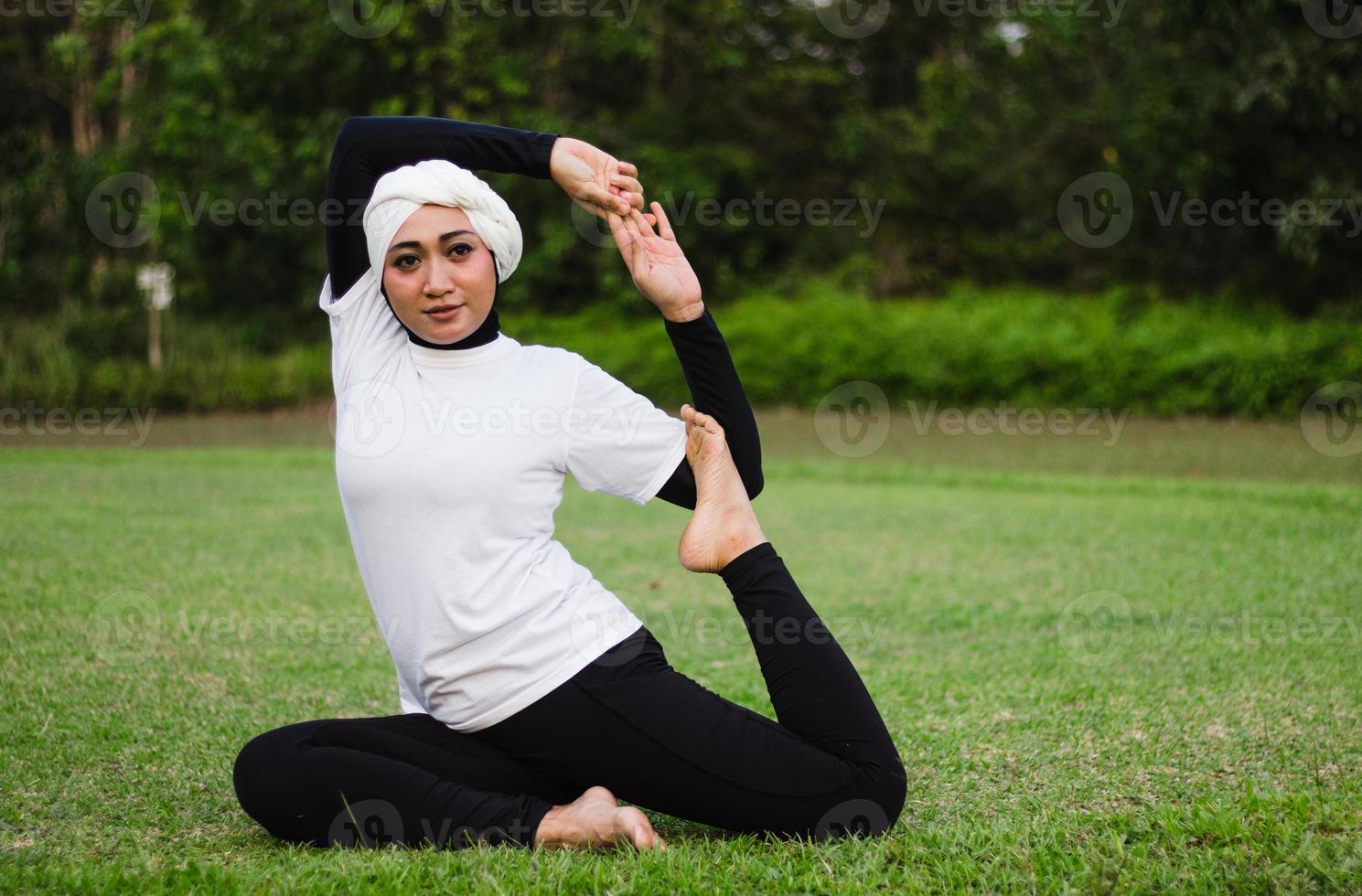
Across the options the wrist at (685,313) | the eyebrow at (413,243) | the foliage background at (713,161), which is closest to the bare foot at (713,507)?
the wrist at (685,313)

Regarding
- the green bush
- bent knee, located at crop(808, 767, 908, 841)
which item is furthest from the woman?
the green bush

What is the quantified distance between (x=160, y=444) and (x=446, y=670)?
452 inches

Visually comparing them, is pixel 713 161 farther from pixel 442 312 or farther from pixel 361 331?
pixel 442 312

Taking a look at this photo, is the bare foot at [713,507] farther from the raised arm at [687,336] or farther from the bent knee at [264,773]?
the bent knee at [264,773]

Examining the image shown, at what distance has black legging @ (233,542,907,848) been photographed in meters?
2.46

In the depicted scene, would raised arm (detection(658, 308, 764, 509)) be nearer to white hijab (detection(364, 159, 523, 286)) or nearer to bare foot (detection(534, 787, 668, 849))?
white hijab (detection(364, 159, 523, 286))

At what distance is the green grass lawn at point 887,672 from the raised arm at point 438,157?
1.27 m

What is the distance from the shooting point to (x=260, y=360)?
56.3ft

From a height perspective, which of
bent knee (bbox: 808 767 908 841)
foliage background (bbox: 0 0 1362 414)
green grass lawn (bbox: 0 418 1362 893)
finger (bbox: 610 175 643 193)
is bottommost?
green grass lawn (bbox: 0 418 1362 893)

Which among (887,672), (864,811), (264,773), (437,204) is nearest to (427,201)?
(437,204)

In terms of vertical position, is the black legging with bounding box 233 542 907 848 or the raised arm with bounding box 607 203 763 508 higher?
the raised arm with bounding box 607 203 763 508

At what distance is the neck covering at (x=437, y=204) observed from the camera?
8.41ft

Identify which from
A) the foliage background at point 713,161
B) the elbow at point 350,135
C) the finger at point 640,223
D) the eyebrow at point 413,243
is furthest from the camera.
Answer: the foliage background at point 713,161

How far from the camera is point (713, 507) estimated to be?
2.59 meters
